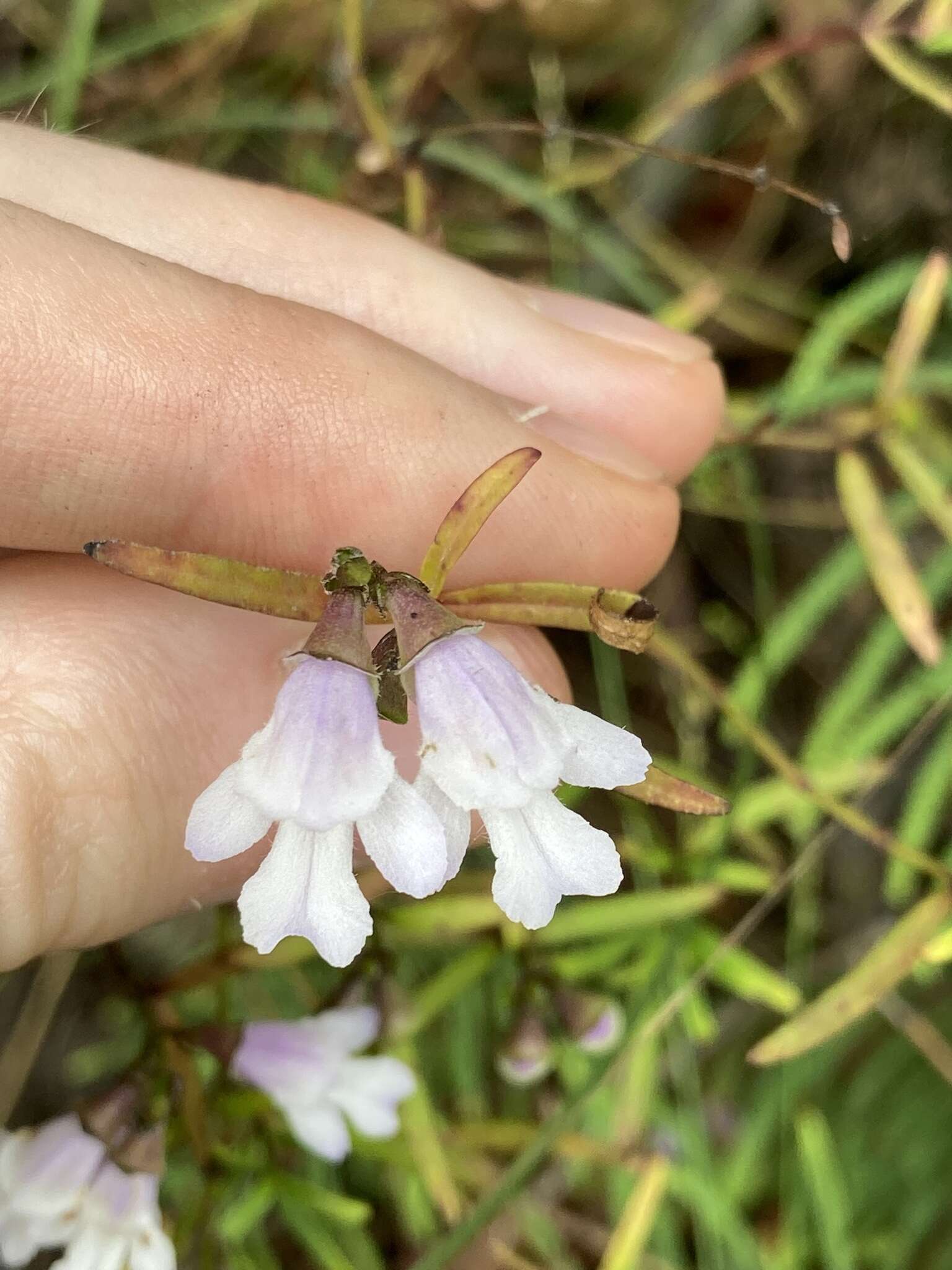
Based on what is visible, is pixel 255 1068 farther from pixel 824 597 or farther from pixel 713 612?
pixel 713 612

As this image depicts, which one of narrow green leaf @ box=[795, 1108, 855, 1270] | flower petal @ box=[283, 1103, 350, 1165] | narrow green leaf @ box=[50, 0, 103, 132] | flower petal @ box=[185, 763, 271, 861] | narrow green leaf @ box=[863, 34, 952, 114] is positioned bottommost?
narrow green leaf @ box=[795, 1108, 855, 1270]

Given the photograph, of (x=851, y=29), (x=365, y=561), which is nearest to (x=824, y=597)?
(x=851, y=29)

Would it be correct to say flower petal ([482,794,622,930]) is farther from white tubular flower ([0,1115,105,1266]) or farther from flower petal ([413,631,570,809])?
white tubular flower ([0,1115,105,1266])

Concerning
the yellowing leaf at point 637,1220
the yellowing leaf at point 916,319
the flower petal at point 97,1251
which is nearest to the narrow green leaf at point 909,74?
the yellowing leaf at point 916,319

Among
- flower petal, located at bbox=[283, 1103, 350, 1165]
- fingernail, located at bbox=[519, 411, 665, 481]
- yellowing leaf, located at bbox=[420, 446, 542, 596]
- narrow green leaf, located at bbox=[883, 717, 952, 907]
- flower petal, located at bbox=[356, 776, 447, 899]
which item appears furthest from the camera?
narrow green leaf, located at bbox=[883, 717, 952, 907]

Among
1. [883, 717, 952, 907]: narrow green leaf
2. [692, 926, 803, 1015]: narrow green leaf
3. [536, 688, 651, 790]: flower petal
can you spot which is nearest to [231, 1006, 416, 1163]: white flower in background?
[692, 926, 803, 1015]: narrow green leaf

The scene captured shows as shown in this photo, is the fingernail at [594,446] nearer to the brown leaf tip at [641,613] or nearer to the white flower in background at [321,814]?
the brown leaf tip at [641,613]
